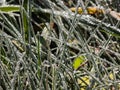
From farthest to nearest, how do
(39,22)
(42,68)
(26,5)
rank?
1. (39,22)
2. (26,5)
3. (42,68)

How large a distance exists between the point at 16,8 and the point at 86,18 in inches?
8.7

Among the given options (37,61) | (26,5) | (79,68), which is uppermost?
(26,5)

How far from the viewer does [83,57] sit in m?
1.20

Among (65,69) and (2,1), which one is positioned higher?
(2,1)

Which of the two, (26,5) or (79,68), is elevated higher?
(26,5)

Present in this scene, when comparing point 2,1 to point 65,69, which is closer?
point 65,69

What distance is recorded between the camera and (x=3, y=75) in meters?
0.98

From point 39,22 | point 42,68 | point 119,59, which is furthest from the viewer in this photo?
point 39,22

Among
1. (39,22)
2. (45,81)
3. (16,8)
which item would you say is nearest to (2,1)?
(16,8)

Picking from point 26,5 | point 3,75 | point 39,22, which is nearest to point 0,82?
point 3,75

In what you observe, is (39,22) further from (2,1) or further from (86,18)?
(86,18)

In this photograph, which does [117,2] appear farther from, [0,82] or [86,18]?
[0,82]

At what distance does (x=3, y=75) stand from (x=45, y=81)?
0.36 ft

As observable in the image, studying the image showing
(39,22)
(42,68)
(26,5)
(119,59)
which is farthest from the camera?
(39,22)
